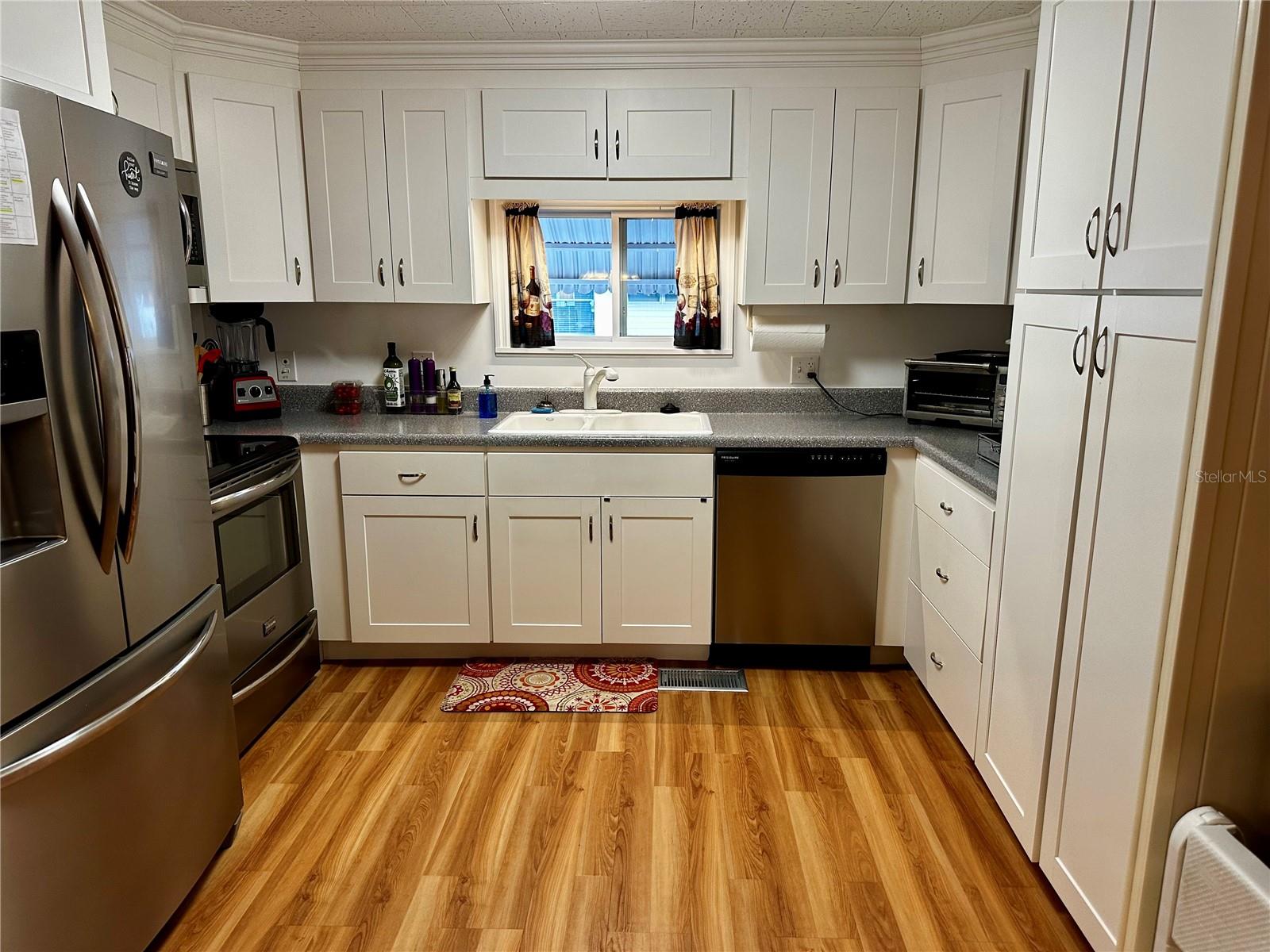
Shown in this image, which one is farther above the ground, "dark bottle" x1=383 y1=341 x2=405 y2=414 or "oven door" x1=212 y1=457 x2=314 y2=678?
"dark bottle" x1=383 y1=341 x2=405 y2=414

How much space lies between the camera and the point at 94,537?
148cm

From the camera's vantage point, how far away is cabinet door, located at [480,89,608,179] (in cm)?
294

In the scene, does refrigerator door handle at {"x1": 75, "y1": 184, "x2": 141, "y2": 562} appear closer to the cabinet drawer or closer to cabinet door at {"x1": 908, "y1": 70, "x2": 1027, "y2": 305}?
the cabinet drawer

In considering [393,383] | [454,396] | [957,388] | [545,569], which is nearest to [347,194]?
[393,383]

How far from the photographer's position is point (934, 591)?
2.63 m

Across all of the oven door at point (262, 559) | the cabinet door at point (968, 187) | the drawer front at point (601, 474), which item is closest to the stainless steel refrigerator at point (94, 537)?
the oven door at point (262, 559)

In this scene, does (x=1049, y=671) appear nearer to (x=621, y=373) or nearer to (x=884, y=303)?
(x=884, y=303)

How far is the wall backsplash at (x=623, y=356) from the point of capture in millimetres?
3340

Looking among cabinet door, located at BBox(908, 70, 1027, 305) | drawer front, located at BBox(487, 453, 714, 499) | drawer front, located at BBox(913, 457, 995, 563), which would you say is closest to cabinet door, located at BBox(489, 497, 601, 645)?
drawer front, located at BBox(487, 453, 714, 499)

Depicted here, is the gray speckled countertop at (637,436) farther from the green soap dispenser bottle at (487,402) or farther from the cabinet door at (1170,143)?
the cabinet door at (1170,143)

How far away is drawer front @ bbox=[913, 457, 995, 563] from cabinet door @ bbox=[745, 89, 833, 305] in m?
0.81

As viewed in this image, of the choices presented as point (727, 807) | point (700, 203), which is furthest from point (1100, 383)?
point (700, 203)

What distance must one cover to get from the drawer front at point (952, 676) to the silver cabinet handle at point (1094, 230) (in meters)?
1.13

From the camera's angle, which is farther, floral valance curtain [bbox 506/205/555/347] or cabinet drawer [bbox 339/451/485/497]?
floral valance curtain [bbox 506/205/555/347]
